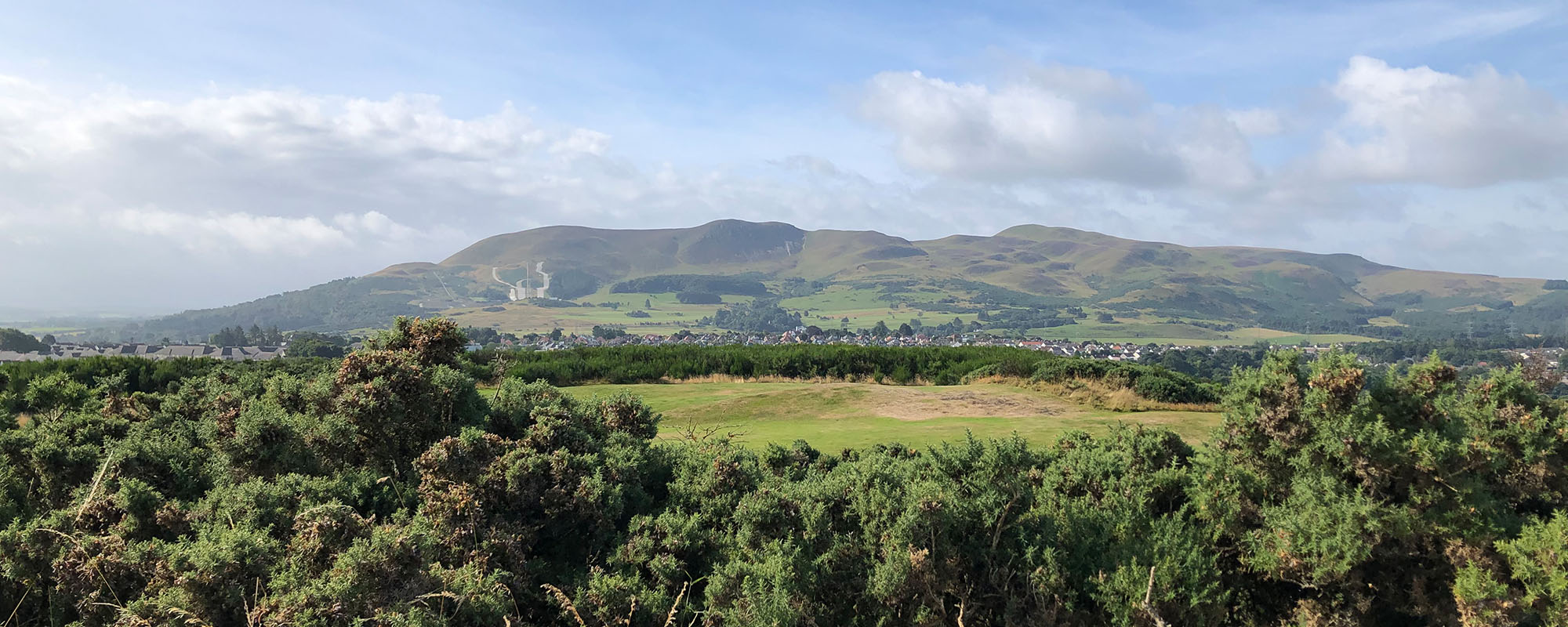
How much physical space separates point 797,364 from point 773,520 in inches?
730

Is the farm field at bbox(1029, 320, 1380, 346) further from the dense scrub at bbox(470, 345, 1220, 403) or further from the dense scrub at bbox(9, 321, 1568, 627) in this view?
the dense scrub at bbox(9, 321, 1568, 627)

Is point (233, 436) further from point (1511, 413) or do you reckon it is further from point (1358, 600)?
point (1511, 413)

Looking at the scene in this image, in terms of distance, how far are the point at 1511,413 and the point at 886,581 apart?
6.46 meters

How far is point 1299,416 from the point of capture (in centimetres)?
763

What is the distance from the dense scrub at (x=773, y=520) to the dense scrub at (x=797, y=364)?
13361 millimetres

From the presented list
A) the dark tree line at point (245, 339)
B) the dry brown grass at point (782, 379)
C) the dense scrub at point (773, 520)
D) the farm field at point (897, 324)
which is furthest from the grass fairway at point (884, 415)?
the farm field at point (897, 324)

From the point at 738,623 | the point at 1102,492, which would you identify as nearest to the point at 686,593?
the point at 738,623

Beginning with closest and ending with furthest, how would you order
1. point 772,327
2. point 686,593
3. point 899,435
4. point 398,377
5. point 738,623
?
point 738,623, point 686,593, point 398,377, point 899,435, point 772,327

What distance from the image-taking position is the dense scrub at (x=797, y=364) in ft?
78.3

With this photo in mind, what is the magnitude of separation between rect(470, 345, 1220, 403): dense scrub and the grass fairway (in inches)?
140

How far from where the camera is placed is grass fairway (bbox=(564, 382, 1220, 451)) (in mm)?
13977

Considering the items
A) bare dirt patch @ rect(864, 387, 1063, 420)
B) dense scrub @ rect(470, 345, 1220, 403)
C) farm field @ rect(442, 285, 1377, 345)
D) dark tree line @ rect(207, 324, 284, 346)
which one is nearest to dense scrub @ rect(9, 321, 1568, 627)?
bare dirt patch @ rect(864, 387, 1063, 420)

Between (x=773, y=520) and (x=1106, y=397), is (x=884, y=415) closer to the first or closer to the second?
(x=1106, y=397)

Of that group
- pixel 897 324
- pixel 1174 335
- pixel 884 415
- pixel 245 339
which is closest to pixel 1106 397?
pixel 884 415
